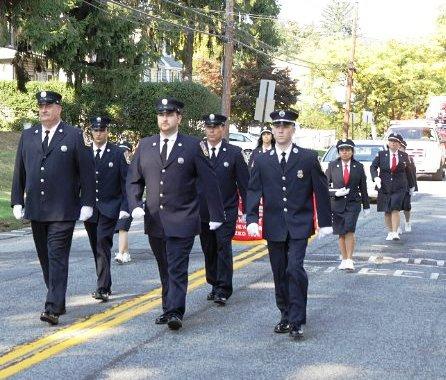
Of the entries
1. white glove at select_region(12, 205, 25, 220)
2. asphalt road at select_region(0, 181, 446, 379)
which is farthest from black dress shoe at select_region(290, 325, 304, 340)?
white glove at select_region(12, 205, 25, 220)

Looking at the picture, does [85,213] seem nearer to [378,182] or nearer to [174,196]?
[174,196]

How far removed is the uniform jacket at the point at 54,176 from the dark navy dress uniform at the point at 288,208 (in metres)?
1.55

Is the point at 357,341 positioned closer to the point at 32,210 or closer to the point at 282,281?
the point at 282,281

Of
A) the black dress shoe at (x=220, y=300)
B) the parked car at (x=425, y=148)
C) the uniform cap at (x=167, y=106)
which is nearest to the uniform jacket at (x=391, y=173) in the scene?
the black dress shoe at (x=220, y=300)

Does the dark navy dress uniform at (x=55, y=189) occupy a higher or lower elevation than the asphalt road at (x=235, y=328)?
higher

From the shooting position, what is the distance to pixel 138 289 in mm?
10641

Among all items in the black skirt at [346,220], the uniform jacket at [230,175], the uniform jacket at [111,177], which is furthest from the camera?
the black skirt at [346,220]

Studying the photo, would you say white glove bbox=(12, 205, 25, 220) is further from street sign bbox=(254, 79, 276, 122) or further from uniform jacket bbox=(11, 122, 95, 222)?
street sign bbox=(254, 79, 276, 122)

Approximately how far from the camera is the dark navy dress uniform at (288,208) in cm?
832

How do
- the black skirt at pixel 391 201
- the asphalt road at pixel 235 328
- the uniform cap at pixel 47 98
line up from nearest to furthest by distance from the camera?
the asphalt road at pixel 235 328, the uniform cap at pixel 47 98, the black skirt at pixel 391 201

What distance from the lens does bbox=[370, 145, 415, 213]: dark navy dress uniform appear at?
16.6 m

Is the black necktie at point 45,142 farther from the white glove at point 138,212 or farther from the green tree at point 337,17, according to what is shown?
the green tree at point 337,17

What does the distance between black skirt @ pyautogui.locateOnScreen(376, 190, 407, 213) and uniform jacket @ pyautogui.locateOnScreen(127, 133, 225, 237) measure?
332 inches

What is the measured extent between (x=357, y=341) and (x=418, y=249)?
7723 millimetres
